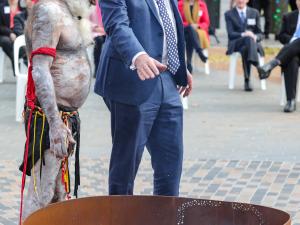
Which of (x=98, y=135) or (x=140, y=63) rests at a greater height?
(x=140, y=63)

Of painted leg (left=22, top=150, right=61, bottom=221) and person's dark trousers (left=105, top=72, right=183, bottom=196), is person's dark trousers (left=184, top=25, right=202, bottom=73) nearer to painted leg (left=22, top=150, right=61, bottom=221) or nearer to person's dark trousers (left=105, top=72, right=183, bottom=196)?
person's dark trousers (left=105, top=72, right=183, bottom=196)

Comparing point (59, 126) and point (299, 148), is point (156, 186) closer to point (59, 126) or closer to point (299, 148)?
point (59, 126)

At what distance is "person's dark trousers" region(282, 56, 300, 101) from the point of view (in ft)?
40.7

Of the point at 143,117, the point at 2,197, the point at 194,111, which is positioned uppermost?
the point at 143,117

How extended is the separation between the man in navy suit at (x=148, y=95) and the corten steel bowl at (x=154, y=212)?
4.60 ft

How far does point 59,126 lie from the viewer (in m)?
4.91

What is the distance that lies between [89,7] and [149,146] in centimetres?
83

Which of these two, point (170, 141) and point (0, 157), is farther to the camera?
point (0, 157)

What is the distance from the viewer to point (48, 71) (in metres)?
4.93

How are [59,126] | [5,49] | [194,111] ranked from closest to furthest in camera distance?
[59,126] < [194,111] < [5,49]

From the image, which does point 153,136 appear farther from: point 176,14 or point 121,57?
point 176,14

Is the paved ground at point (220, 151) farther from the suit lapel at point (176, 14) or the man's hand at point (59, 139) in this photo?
the suit lapel at point (176, 14)

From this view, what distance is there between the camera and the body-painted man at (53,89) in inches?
193

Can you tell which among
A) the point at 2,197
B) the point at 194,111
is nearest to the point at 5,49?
the point at 194,111
